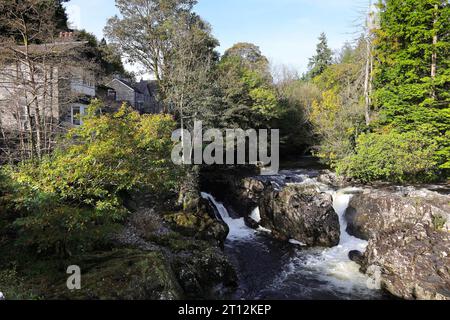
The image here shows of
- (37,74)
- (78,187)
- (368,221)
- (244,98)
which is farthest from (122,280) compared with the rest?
(244,98)

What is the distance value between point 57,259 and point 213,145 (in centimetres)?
1258

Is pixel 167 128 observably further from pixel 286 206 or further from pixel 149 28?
pixel 149 28

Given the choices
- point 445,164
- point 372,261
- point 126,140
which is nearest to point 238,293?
point 372,261

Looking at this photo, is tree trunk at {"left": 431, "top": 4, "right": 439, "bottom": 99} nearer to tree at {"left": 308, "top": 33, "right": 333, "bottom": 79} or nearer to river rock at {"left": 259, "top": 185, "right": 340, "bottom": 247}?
river rock at {"left": 259, "top": 185, "right": 340, "bottom": 247}

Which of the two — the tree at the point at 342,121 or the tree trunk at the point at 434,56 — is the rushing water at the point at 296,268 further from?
the tree trunk at the point at 434,56

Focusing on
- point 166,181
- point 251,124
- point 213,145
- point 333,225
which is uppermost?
point 251,124

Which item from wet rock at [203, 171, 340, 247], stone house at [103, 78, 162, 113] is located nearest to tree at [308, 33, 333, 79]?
stone house at [103, 78, 162, 113]

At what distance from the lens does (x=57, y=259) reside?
8273 mm

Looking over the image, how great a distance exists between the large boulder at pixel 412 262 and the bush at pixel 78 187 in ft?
30.8

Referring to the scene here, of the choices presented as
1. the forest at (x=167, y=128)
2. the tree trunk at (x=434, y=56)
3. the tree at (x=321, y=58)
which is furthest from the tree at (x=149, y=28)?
the tree at (x=321, y=58)

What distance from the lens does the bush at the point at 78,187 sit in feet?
24.4

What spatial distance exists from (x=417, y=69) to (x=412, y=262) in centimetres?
1326

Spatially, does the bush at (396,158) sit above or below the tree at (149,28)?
→ below
